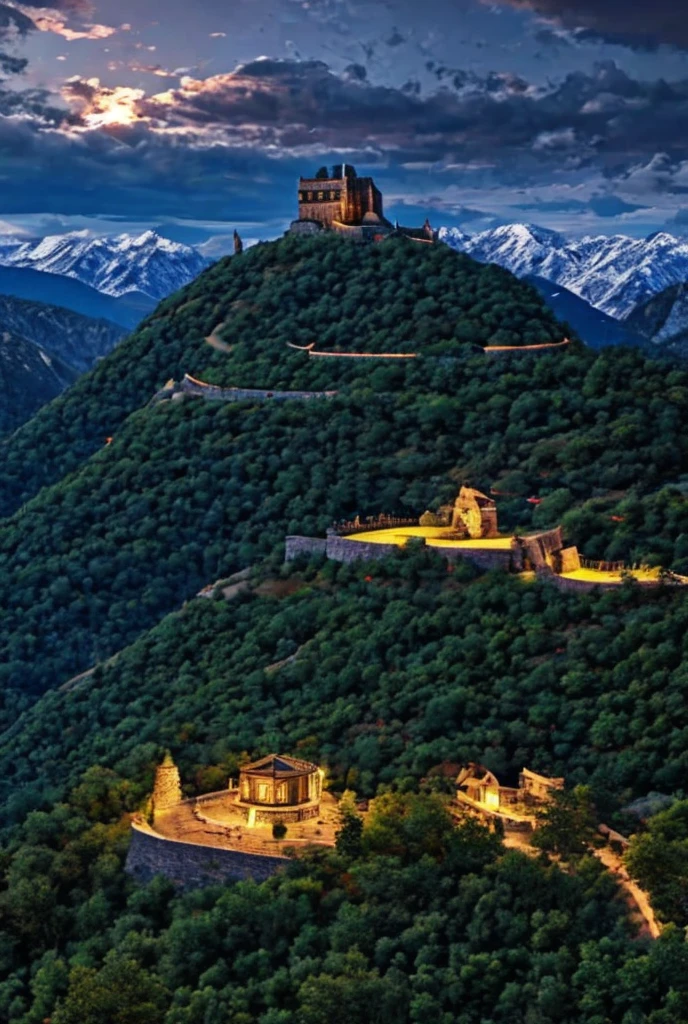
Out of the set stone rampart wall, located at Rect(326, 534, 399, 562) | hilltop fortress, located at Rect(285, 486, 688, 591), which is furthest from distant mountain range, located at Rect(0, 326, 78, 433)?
stone rampart wall, located at Rect(326, 534, 399, 562)

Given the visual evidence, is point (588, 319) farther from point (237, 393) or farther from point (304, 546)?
point (304, 546)

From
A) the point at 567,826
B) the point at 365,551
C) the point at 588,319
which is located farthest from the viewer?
the point at 588,319

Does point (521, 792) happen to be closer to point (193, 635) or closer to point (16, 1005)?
point (16, 1005)

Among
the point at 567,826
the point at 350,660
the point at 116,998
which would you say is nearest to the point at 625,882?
the point at 567,826

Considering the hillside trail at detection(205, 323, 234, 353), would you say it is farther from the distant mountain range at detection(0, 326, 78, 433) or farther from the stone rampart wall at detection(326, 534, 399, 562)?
the distant mountain range at detection(0, 326, 78, 433)

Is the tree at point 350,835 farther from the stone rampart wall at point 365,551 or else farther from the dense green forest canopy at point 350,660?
the stone rampart wall at point 365,551
